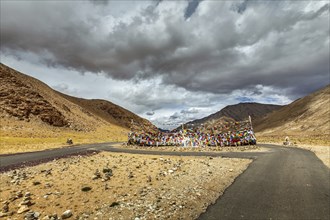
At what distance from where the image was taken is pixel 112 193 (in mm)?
11523

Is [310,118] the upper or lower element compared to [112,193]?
upper

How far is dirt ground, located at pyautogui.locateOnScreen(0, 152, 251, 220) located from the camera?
9.20 m

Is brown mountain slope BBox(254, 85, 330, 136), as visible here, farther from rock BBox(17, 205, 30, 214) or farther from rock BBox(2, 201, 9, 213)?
rock BBox(2, 201, 9, 213)

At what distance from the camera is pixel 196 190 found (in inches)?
460

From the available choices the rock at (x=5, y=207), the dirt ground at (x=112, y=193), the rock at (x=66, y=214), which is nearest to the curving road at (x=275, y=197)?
the dirt ground at (x=112, y=193)

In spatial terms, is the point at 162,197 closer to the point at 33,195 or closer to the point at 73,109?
the point at 33,195

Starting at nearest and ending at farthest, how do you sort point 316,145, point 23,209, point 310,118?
point 23,209 → point 316,145 → point 310,118

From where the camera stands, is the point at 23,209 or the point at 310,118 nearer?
the point at 23,209

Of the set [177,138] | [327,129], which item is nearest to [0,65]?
[177,138]

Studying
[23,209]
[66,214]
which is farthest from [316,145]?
[23,209]

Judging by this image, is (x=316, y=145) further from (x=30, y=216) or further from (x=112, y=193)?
(x=30, y=216)

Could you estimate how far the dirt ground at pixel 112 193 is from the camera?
920 centimetres

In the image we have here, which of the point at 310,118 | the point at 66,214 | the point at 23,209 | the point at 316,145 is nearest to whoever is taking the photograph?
the point at 66,214

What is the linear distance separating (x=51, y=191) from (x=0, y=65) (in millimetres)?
117015
